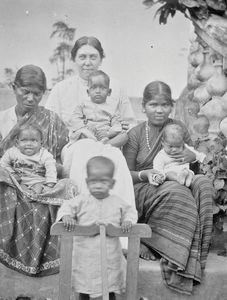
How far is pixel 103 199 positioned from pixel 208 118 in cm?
219

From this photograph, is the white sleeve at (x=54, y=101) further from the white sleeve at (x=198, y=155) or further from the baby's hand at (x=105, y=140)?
the white sleeve at (x=198, y=155)

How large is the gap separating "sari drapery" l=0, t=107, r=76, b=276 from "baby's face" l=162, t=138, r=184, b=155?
77cm

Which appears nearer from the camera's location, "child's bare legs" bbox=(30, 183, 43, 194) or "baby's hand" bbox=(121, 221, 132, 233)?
"baby's hand" bbox=(121, 221, 132, 233)

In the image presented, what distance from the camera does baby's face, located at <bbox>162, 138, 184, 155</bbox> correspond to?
5.32 metres

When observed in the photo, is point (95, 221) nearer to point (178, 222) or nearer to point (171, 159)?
point (178, 222)

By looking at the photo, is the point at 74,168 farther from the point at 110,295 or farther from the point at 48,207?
the point at 110,295

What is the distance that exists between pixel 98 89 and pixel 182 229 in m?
1.25

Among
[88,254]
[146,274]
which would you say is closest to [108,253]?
[88,254]

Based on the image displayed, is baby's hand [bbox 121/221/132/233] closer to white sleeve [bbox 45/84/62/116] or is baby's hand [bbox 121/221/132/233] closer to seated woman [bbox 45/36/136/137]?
seated woman [bbox 45/36/136/137]

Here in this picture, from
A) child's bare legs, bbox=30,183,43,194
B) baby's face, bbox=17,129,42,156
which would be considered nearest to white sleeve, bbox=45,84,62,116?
baby's face, bbox=17,129,42,156

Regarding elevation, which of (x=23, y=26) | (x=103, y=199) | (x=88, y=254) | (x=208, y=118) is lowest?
(x=88, y=254)

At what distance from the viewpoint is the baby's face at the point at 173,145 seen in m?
5.32

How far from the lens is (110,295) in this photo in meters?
4.79

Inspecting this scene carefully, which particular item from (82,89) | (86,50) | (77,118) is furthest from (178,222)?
(86,50)
